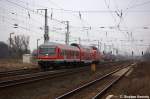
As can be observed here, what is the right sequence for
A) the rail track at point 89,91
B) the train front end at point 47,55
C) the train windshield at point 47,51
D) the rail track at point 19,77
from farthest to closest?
the train windshield at point 47,51, the train front end at point 47,55, the rail track at point 19,77, the rail track at point 89,91

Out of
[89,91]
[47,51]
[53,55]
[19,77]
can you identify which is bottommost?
[89,91]

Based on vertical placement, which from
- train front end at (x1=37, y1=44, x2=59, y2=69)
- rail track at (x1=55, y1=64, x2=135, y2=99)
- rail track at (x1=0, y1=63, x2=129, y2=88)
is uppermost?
train front end at (x1=37, y1=44, x2=59, y2=69)

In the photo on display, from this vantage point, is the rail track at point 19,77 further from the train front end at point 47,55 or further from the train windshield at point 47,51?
the train windshield at point 47,51

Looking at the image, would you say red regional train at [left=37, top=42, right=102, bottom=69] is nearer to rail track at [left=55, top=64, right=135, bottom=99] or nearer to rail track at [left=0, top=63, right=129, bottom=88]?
rail track at [left=0, top=63, right=129, bottom=88]

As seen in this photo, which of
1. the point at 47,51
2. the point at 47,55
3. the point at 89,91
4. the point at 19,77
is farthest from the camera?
the point at 47,51

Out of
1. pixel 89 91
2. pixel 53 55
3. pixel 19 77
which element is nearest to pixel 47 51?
pixel 53 55

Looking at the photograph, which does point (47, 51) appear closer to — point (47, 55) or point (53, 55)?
point (47, 55)

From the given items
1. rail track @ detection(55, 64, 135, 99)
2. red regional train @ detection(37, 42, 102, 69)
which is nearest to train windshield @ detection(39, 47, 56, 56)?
red regional train @ detection(37, 42, 102, 69)

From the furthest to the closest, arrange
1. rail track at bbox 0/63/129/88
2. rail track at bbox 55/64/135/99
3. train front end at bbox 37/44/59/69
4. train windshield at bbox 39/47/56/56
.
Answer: train windshield at bbox 39/47/56/56 → train front end at bbox 37/44/59/69 → rail track at bbox 0/63/129/88 → rail track at bbox 55/64/135/99

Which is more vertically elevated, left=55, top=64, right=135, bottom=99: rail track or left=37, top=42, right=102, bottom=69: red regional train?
left=37, top=42, right=102, bottom=69: red regional train

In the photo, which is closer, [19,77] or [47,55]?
[19,77]

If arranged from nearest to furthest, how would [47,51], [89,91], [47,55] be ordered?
[89,91] → [47,55] → [47,51]

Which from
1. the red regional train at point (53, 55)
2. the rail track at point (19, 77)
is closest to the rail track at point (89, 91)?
the rail track at point (19, 77)

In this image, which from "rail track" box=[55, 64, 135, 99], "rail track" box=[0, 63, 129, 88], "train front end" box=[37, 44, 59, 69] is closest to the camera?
"rail track" box=[55, 64, 135, 99]
